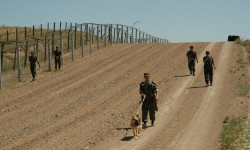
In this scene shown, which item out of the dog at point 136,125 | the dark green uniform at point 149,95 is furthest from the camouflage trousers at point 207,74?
the dog at point 136,125

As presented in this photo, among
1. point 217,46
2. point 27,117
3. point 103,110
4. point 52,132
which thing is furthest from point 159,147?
point 217,46

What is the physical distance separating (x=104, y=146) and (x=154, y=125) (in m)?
2.66

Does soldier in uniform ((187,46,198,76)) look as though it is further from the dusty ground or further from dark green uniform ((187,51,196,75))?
the dusty ground

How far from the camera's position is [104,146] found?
1262cm

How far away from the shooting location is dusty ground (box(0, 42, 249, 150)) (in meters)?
13.3

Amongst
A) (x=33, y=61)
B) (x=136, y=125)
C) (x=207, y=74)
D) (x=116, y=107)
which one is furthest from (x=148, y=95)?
(x=33, y=61)

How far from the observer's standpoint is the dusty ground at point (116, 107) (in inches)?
523

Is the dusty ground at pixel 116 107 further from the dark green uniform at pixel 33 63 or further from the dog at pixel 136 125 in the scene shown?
the dark green uniform at pixel 33 63

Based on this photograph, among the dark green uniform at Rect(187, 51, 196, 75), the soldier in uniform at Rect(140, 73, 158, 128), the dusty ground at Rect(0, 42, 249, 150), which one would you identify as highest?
the dark green uniform at Rect(187, 51, 196, 75)

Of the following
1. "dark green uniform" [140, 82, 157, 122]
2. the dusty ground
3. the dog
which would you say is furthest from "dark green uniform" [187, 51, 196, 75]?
the dog

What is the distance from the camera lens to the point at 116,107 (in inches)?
714

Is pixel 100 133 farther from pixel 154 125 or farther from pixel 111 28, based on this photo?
pixel 111 28

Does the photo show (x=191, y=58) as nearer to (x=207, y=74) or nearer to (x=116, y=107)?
(x=207, y=74)

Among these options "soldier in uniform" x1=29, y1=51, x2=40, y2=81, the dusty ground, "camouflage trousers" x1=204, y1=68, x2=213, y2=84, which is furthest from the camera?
"soldier in uniform" x1=29, y1=51, x2=40, y2=81
